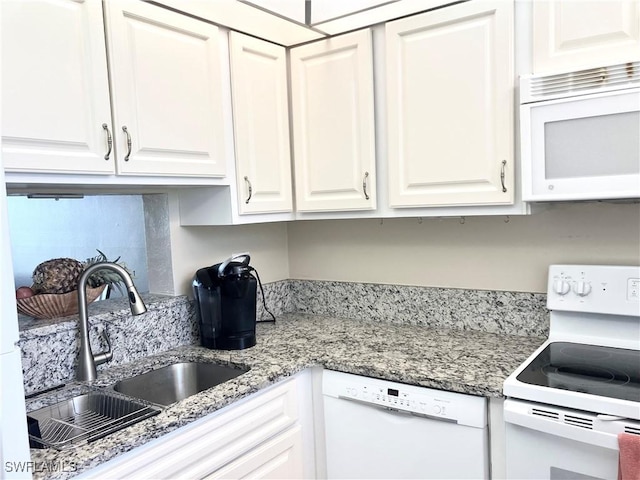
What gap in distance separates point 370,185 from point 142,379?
1.08m

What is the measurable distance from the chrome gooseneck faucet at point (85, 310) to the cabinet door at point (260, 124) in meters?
0.52

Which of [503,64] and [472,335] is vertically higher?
[503,64]

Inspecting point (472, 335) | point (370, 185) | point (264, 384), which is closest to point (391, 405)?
point (264, 384)

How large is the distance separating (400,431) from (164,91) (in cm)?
134

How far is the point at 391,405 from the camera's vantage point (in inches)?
63.6

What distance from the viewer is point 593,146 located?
1.47 meters

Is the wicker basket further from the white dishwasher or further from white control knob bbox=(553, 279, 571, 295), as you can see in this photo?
white control knob bbox=(553, 279, 571, 295)

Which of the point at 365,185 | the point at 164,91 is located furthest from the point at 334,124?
the point at 164,91

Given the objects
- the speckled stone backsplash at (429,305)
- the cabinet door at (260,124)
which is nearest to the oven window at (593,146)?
the speckled stone backsplash at (429,305)

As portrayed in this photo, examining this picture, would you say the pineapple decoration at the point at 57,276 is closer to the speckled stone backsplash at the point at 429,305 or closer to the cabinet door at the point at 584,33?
the speckled stone backsplash at the point at 429,305

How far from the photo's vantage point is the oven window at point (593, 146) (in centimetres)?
142

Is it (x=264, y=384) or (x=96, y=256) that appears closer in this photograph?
(x=264, y=384)

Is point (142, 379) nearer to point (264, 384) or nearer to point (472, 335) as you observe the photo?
point (264, 384)

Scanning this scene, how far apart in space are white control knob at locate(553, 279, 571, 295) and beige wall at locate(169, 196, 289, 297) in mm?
1286
